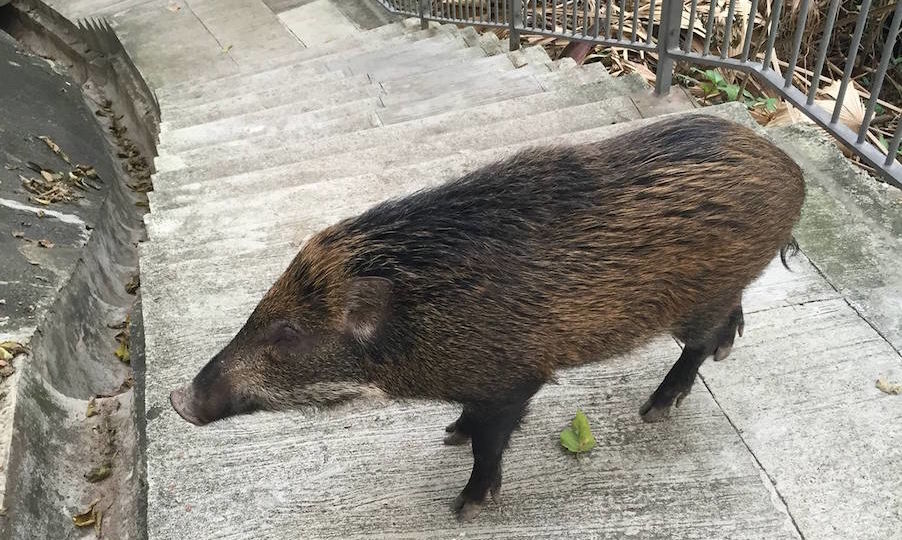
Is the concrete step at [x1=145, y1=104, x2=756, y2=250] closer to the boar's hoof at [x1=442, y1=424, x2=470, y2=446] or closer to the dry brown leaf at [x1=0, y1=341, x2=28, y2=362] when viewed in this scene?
the dry brown leaf at [x1=0, y1=341, x2=28, y2=362]

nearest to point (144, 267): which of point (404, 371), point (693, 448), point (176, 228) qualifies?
point (176, 228)

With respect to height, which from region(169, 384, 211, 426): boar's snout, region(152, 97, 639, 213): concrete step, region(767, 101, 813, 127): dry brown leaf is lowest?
region(767, 101, 813, 127): dry brown leaf

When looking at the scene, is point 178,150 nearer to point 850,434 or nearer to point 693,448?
point 693,448

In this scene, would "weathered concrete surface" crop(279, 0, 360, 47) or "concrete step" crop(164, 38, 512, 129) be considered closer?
"concrete step" crop(164, 38, 512, 129)

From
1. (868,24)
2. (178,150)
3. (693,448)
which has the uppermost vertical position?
(693,448)

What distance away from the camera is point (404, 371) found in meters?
2.16

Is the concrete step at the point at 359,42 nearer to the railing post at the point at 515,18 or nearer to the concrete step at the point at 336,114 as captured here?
the railing post at the point at 515,18

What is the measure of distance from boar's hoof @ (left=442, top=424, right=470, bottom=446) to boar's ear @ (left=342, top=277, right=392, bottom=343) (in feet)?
2.18

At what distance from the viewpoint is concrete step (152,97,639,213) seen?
419 centimetres

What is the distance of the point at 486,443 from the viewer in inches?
88.7

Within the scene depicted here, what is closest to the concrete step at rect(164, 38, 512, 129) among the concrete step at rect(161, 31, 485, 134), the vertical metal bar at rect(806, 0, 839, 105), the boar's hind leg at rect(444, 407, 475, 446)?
the concrete step at rect(161, 31, 485, 134)

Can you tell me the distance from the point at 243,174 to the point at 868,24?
557 cm

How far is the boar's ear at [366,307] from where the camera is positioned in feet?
6.68

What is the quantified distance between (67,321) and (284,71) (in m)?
3.79
